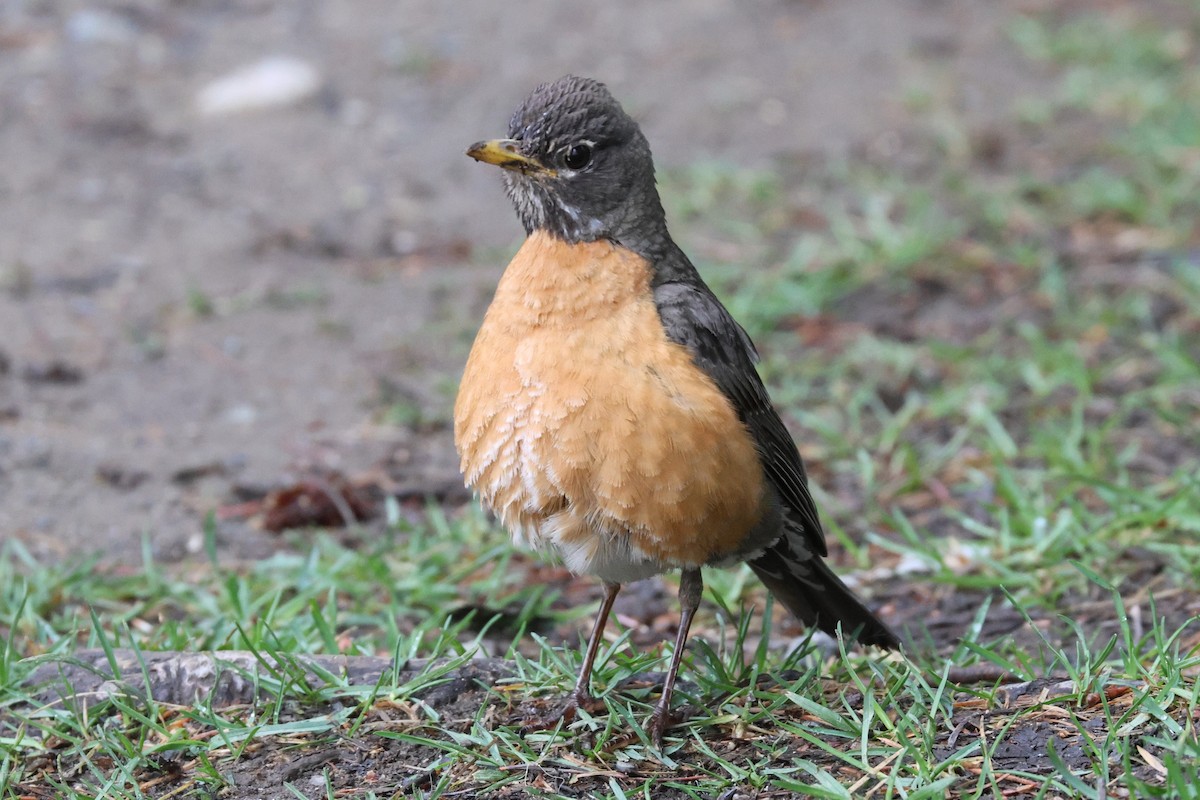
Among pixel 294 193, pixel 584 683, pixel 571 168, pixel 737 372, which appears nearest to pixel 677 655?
pixel 584 683

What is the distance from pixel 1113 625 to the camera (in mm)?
4395

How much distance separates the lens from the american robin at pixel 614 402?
363 cm

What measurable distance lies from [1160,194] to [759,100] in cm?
314

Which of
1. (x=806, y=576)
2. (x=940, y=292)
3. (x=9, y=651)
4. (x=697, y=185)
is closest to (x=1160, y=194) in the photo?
(x=940, y=292)

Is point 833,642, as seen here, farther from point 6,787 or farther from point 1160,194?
point 1160,194

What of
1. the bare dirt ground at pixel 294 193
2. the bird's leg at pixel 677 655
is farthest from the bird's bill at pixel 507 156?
the bare dirt ground at pixel 294 193

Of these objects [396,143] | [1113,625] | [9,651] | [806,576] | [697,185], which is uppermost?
[396,143]

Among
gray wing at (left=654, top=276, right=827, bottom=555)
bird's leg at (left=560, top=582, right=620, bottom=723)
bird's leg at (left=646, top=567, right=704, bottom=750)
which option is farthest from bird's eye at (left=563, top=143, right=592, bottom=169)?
bird's leg at (left=560, top=582, right=620, bottom=723)

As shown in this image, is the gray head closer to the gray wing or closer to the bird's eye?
the bird's eye

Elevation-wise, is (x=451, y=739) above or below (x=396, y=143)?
below

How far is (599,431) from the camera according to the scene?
3611 millimetres

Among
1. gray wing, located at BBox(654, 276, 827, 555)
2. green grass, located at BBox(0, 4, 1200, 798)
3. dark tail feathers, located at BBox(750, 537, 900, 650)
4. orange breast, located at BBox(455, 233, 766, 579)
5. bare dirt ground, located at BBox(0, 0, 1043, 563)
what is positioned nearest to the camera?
green grass, located at BBox(0, 4, 1200, 798)

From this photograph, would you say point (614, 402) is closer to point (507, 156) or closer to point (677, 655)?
point (677, 655)

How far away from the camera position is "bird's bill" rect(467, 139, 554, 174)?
4.04 meters
